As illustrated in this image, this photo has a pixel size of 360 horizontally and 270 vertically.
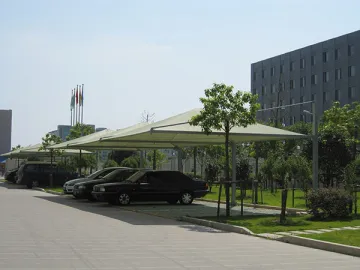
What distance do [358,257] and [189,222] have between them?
24.3ft

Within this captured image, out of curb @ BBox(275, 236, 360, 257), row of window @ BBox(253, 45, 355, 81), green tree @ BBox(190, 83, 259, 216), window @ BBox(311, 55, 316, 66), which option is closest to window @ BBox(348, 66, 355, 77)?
row of window @ BBox(253, 45, 355, 81)

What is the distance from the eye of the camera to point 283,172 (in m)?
27.9

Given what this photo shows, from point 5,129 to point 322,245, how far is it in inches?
4490

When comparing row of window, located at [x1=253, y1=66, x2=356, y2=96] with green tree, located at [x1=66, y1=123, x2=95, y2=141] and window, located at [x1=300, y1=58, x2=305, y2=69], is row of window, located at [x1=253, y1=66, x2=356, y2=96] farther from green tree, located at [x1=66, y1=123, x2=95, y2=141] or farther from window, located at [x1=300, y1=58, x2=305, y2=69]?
green tree, located at [x1=66, y1=123, x2=95, y2=141]

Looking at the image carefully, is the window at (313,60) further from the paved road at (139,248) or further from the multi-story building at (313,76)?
the paved road at (139,248)

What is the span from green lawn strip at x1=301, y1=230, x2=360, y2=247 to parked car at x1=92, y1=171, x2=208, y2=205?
37.0ft

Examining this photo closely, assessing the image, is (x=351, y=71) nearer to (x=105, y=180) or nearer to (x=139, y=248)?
(x=105, y=180)

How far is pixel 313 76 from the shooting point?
249 ft

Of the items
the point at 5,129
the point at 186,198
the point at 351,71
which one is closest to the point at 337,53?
the point at 351,71

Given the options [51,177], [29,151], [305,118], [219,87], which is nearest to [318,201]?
[219,87]

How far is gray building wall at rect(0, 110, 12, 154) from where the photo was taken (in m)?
118

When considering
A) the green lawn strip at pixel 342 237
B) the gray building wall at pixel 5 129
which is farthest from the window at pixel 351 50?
the gray building wall at pixel 5 129

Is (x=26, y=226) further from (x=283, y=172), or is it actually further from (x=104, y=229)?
(x=283, y=172)

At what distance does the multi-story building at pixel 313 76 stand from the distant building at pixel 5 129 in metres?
55.9
